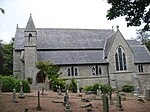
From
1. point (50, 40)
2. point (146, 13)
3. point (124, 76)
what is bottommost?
point (124, 76)

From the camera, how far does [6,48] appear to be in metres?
59.6

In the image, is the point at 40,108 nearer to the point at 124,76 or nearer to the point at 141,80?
the point at 124,76

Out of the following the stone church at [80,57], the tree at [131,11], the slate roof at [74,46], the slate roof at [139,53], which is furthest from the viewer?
the slate roof at [139,53]

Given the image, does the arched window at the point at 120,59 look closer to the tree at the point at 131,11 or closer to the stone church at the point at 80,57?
the stone church at the point at 80,57

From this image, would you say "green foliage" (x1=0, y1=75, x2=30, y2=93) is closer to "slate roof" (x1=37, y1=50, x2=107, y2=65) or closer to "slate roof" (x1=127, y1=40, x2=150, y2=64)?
"slate roof" (x1=37, y1=50, x2=107, y2=65)

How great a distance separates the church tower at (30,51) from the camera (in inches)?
1491

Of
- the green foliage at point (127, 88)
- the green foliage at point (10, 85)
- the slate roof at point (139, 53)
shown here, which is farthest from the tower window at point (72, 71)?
the green foliage at point (10, 85)

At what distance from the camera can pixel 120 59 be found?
42.1 meters

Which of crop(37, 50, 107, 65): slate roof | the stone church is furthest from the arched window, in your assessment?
crop(37, 50, 107, 65): slate roof

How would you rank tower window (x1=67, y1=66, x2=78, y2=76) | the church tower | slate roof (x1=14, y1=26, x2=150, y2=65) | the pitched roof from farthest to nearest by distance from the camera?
the pitched roof
slate roof (x1=14, y1=26, x2=150, y2=65)
tower window (x1=67, y1=66, x2=78, y2=76)
the church tower

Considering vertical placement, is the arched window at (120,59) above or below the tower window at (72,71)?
above

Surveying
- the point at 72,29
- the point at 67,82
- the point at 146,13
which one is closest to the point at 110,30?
the point at 72,29

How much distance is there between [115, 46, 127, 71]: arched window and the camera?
41.9 metres

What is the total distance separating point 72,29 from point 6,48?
65.1 feet
